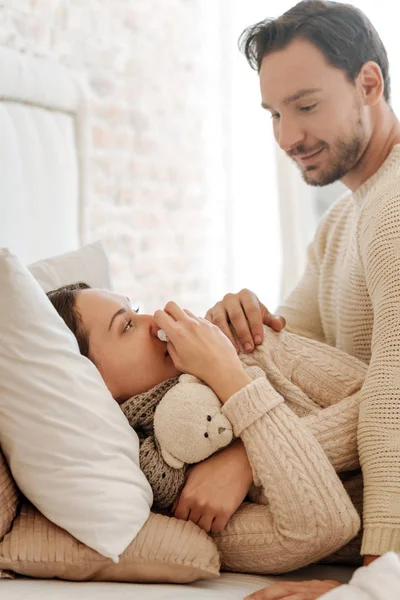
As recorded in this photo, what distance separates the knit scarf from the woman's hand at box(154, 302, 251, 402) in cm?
6

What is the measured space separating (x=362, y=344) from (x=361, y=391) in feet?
1.44

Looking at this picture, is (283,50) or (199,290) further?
(199,290)

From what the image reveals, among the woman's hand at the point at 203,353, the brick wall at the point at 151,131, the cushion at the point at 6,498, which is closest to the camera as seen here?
the cushion at the point at 6,498

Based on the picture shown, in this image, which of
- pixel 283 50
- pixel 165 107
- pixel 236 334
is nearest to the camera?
pixel 236 334

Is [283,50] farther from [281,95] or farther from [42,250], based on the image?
[42,250]

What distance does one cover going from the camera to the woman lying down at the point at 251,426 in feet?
4.27

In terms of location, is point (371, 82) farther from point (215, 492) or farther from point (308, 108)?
point (215, 492)

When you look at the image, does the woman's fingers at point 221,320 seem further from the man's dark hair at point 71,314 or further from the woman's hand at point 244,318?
the man's dark hair at point 71,314

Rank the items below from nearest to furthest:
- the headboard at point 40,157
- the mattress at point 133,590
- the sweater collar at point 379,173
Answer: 1. the mattress at point 133,590
2. the sweater collar at point 379,173
3. the headboard at point 40,157

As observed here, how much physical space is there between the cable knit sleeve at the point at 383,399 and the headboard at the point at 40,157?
1.15 metres

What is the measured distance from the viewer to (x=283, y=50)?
2.03m

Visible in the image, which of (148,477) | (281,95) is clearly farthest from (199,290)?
(148,477)

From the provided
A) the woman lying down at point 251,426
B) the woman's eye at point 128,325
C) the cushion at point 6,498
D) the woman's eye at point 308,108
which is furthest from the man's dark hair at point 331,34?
the cushion at point 6,498


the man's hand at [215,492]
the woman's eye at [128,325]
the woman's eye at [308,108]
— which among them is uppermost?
the woman's eye at [308,108]
